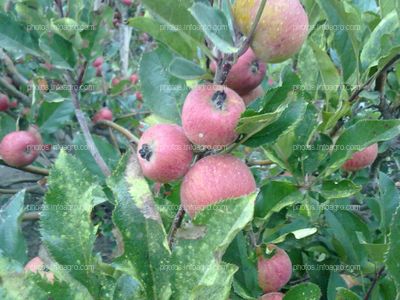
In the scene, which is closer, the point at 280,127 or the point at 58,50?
the point at 280,127

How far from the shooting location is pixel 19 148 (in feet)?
5.02

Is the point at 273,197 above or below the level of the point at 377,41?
below

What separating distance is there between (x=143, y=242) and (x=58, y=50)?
2.61ft

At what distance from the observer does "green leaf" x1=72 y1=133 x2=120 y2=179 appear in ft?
4.19

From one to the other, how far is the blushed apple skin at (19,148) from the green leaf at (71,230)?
965 millimetres

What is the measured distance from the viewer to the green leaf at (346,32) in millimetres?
903

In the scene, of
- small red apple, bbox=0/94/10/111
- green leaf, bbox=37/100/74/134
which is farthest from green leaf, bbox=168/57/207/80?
small red apple, bbox=0/94/10/111

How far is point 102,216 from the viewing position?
2.19m

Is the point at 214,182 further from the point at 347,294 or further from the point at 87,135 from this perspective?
the point at 87,135

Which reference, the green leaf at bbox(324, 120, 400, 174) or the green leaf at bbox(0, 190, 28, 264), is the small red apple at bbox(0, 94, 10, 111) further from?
the green leaf at bbox(324, 120, 400, 174)

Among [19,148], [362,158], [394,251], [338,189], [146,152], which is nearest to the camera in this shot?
[394,251]

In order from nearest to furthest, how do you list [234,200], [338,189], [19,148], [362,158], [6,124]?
Answer: 1. [234,200]
2. [338,189]
3. [362,158]
4. [19,148]
5. [6,124]

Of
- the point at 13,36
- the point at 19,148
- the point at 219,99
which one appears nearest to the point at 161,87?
the point at 219,99

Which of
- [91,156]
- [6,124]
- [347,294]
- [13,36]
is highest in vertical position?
[13,36]
